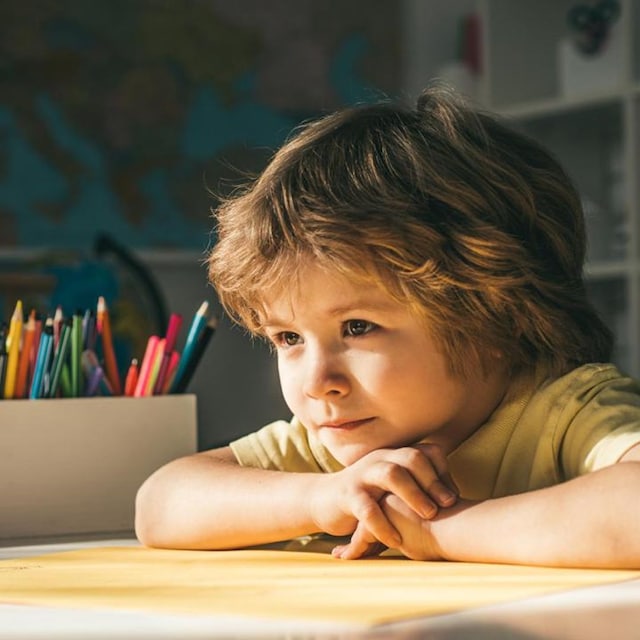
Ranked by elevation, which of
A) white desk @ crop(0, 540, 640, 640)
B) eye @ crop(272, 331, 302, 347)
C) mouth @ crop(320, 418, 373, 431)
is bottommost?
white desk @ crop(0, 540, 640, 640)

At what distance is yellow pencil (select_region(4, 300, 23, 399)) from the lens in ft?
3.29

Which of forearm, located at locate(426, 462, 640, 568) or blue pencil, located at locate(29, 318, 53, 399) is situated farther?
blue pencil, located at locate(29, 318, 53, 399)

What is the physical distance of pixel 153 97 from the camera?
3.60m

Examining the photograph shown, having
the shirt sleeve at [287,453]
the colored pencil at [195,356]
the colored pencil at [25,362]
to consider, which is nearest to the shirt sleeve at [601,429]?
the shirt sleeve at [287,453]

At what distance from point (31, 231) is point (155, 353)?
240 centimetres

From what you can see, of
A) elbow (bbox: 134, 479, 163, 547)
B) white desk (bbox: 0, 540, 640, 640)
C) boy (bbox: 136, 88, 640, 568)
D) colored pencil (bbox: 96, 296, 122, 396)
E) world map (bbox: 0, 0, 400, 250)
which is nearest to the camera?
white desk (bbox: 0, 540, 640, 640)

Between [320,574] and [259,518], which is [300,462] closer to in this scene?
[259,518]

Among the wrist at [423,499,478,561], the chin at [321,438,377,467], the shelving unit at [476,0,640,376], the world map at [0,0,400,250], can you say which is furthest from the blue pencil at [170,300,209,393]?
the world map at [0,0,400,250]

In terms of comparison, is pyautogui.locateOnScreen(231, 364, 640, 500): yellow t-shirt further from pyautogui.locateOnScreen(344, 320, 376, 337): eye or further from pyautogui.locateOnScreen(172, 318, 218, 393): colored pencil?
pyautogui.locateOnScreen(172, 318, 218, 393): colored pencil

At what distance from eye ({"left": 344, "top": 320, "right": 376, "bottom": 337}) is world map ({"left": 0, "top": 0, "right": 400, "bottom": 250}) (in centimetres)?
252

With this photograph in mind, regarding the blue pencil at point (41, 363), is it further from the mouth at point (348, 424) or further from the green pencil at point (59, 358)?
the mouth at point (348, 424)

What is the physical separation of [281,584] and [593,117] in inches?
110

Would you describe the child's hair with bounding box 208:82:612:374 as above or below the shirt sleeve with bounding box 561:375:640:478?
above

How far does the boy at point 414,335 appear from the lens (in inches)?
32.3
